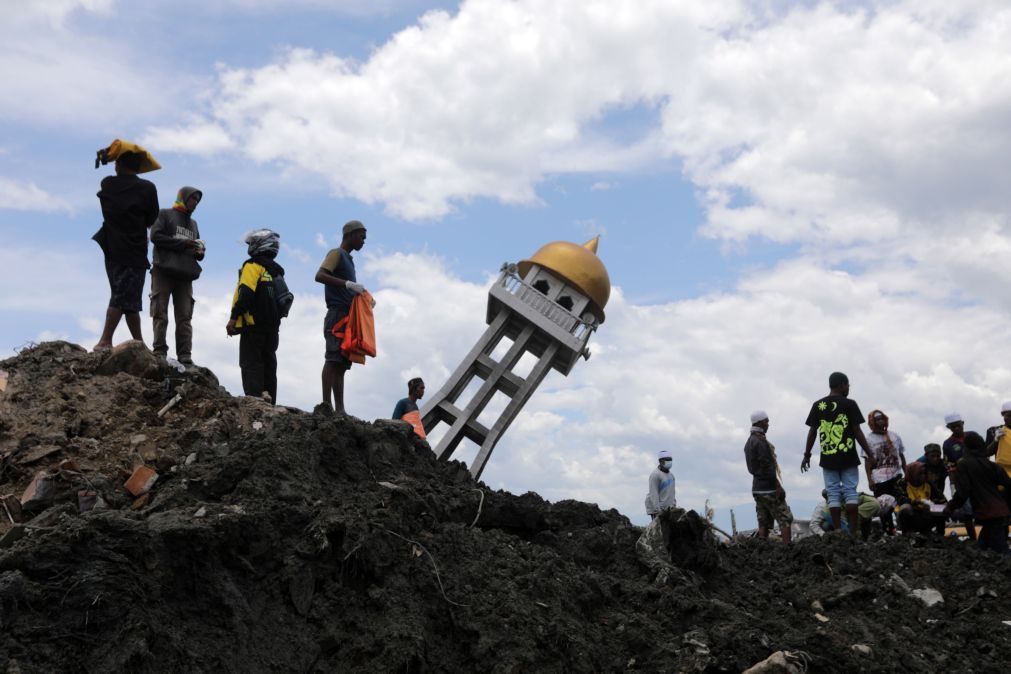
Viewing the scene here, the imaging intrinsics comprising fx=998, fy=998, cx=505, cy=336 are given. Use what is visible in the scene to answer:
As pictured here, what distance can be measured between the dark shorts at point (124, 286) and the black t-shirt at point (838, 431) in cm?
761

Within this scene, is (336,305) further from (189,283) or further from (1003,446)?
(1003,446)

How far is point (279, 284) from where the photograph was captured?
404 inches

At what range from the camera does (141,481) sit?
736 centimetres

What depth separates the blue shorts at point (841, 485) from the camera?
1149 centimetres

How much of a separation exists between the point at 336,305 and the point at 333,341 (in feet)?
1.27

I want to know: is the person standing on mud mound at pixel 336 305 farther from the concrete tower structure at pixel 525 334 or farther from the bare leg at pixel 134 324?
the concrete tower structure at pixel 525 334

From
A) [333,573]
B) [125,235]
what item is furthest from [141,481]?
[125,235]

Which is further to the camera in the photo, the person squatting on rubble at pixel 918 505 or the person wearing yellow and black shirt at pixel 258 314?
the person squatting on rubble at pixel 918 505

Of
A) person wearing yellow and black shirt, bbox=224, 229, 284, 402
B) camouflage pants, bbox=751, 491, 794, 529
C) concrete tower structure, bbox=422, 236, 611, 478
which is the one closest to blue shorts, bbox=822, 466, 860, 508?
camouflage pants, bbox=751, 491, 794, 529

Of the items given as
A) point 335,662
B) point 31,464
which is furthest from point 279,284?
point 335,662

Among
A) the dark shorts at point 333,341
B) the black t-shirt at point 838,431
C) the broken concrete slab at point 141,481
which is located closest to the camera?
the broken concrete slab at point 141,481

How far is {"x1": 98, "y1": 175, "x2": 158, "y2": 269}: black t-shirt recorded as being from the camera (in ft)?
32.3

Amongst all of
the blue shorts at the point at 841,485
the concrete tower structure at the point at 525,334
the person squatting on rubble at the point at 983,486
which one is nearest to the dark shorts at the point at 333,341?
the blue shorts at the point at 841,485

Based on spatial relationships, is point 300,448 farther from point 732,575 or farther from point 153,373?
point 732,575
